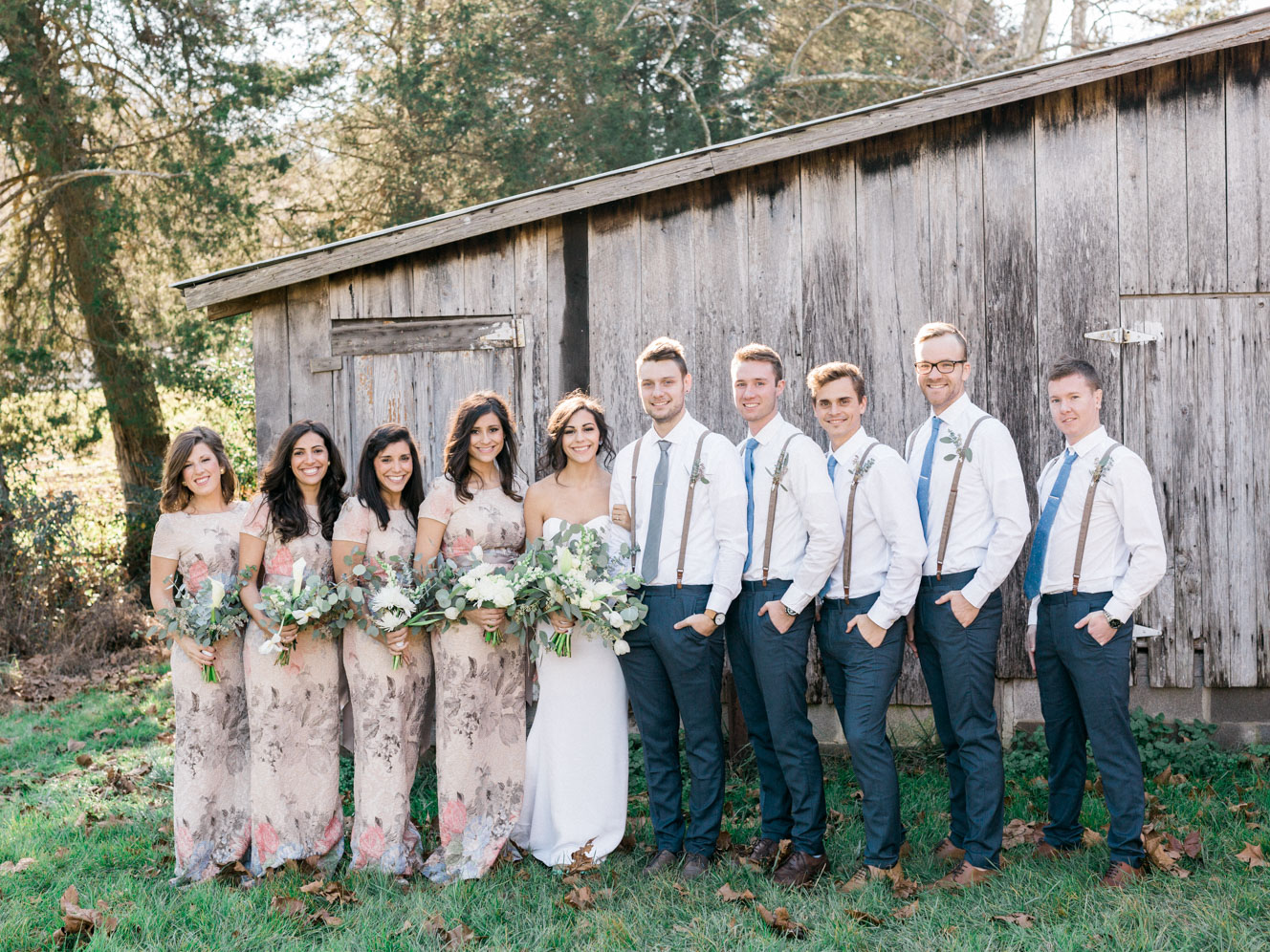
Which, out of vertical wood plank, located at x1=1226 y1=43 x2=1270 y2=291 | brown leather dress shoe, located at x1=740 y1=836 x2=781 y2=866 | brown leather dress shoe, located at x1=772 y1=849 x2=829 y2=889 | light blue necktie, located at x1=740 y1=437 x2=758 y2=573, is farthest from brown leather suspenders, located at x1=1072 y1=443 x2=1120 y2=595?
vertical wood plank, located at x1=1226 y1=43 x2=1270 y2=291

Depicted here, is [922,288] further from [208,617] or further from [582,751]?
[208,617]

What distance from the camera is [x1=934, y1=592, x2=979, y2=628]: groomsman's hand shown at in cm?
431

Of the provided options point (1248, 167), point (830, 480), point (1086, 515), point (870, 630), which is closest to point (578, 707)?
point (870, 630)

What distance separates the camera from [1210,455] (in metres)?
5.98

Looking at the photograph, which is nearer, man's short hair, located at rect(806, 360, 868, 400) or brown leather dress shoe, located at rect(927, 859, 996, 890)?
brown leather dress shoe, located at rect(927, 859, 996, 890)

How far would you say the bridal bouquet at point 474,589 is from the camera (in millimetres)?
4555

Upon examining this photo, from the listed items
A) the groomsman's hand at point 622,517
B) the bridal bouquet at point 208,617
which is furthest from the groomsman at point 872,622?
the bridal bouquet at point 208,617

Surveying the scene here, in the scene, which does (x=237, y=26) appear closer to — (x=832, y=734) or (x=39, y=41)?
(x=39, y=41)

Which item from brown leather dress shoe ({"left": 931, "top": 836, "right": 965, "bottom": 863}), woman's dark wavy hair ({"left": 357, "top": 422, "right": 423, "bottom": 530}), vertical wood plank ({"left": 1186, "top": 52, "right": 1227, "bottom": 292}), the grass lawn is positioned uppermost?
vertical wood plank ({"left": 1186, "top": 52, "right": 1227, "bottom": 292})

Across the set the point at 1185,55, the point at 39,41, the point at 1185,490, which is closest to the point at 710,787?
the point at 1185,490

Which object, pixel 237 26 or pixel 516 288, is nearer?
pixel 516 288

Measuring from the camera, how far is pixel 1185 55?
18.6ft

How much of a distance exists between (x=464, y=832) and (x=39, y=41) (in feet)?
35.0

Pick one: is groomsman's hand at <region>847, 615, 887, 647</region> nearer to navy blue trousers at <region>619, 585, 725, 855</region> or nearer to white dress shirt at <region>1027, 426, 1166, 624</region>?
navy blue trousers at <region>619, 585, 725, 855</region>
